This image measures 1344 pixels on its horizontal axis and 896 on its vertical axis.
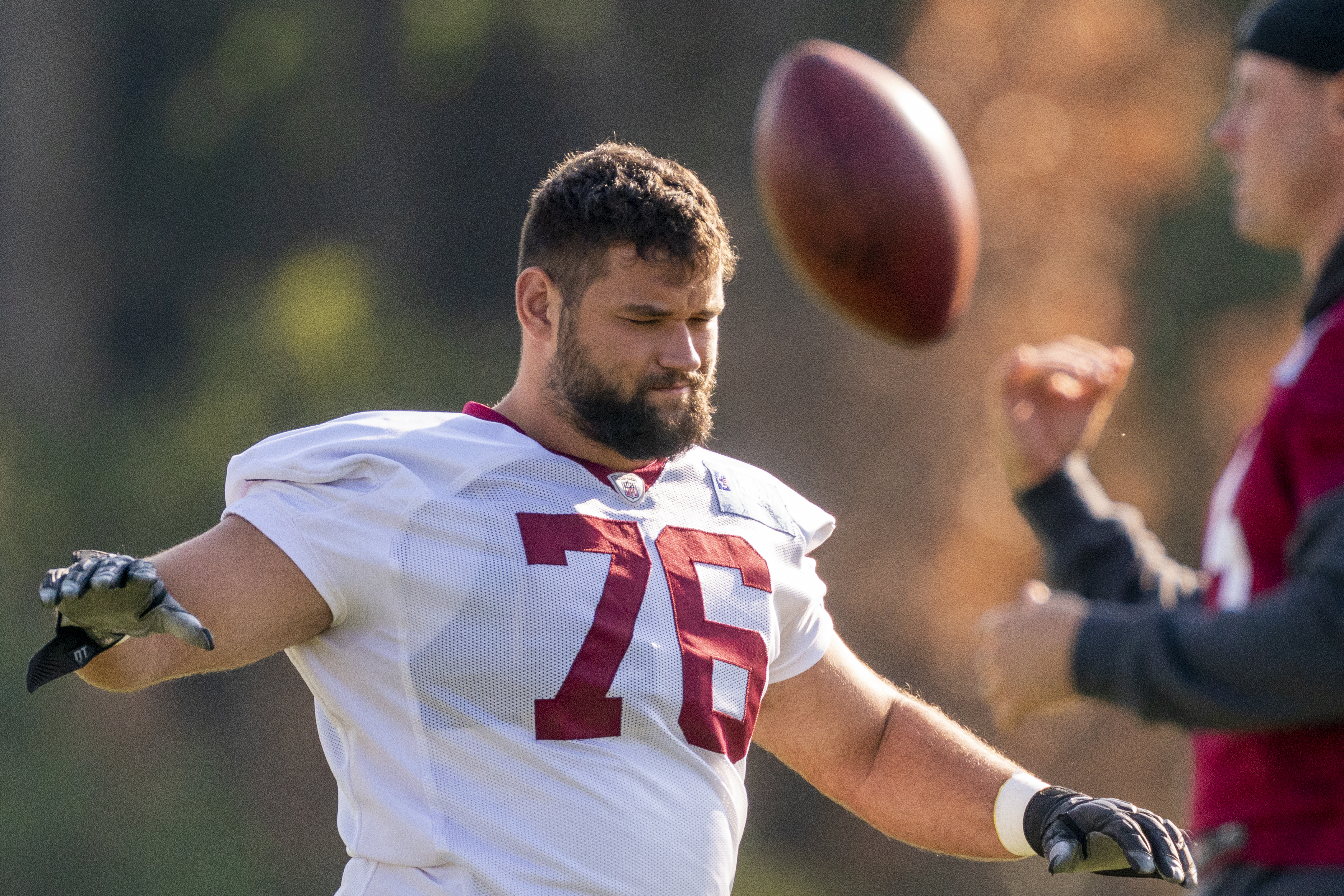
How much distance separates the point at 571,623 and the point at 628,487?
0.88 feet

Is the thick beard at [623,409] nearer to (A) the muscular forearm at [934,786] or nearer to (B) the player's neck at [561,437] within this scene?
(B) the player's neck at [561,437]

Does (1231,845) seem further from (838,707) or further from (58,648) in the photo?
(58,648)

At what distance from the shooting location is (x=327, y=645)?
2.19 m

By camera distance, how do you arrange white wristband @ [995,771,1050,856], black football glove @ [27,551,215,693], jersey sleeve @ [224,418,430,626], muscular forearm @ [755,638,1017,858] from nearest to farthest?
black football glove @ [27,551,215,693]
jersey sleeve @ [224,418,430,626]
white wristband @ [995,771,1050,856]
muscular forearm @ [755,638,1017,858]

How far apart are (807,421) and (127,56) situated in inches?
193

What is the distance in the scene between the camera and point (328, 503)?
2.17 metres

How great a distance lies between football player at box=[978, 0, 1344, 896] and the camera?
1.43 meters

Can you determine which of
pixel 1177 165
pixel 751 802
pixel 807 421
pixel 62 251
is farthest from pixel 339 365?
pixel 1177 165

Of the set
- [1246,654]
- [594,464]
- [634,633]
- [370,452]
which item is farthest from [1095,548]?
[370,452]

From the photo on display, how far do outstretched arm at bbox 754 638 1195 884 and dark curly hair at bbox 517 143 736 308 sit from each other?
0.65 metres

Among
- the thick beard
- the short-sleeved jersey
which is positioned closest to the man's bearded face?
the thick beard

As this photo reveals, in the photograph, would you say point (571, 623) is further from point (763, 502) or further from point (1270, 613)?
point (1270, 613)

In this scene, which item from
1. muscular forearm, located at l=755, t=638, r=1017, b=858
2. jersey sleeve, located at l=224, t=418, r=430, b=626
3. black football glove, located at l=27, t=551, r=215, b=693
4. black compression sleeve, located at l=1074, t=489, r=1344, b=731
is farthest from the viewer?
muscular forearm, located at l=755, t=638, r=1017, b=858

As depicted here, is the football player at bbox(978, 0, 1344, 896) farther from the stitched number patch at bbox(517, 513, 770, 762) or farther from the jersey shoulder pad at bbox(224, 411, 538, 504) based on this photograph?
the jersey shoulder pad at bbox(224, 411, 538, 504)
